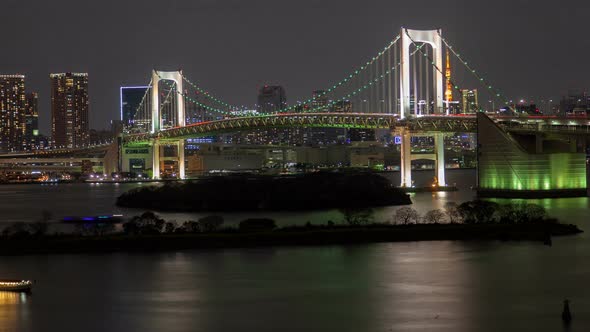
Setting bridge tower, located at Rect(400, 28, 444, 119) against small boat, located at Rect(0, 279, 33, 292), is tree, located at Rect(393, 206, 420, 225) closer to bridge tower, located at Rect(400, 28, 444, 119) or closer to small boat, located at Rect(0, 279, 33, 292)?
small boat, located at Rect(0, 279, 33, 292)

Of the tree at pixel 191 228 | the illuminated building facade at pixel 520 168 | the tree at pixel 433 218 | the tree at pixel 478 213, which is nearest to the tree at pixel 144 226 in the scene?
the tree at pixel 191 228

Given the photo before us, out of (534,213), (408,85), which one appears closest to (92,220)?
(534,213)

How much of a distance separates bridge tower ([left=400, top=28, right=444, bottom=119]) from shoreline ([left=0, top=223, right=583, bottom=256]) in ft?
53.1

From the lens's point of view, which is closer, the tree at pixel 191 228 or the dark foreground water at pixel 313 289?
the dark foreground water at pixel 313 289

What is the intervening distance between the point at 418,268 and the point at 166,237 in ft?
18.0

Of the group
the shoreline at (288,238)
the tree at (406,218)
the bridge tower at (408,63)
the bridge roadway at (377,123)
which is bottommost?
the shoreline at (288,238)

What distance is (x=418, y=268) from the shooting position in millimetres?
15617

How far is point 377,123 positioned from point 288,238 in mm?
19826

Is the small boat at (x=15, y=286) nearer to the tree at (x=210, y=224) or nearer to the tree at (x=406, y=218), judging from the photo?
the tree at (x=210, y=224)

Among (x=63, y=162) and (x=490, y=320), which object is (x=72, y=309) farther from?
(x=63, y=162)

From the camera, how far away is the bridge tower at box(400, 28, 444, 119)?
35.9 meters

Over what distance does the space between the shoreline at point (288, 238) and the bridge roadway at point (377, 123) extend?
11730mm

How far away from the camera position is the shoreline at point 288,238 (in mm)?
18094

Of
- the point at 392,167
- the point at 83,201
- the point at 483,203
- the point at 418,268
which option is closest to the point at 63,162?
the point at 392,167
